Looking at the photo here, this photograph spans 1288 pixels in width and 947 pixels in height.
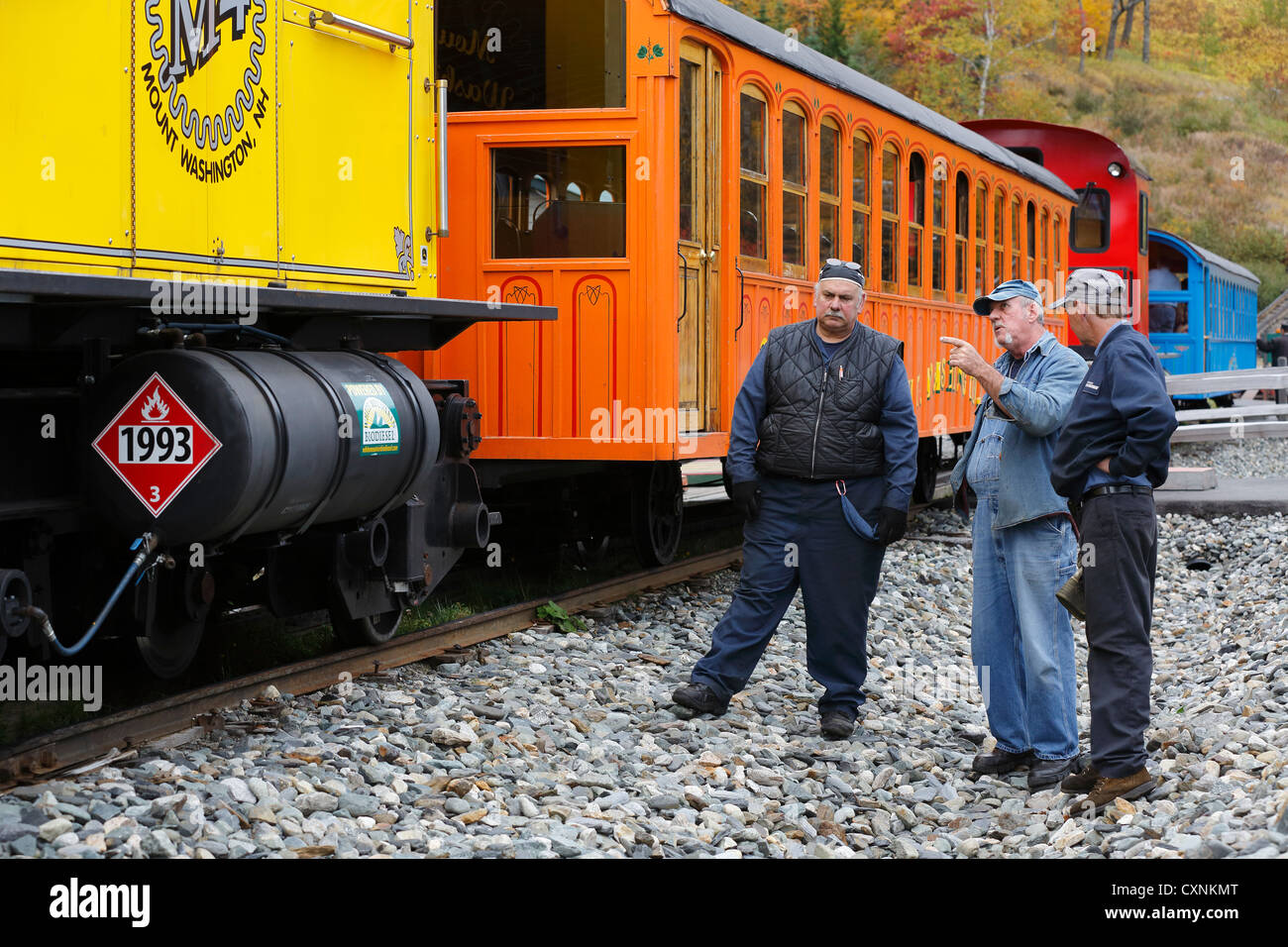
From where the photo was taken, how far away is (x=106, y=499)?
5.35 meters

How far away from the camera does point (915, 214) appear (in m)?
12.2

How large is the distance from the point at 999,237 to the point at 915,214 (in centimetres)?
291

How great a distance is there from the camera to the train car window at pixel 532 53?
8297mm

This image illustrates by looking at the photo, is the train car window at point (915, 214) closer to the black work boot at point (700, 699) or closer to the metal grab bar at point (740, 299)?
the metal grab bar at point (740, 299)

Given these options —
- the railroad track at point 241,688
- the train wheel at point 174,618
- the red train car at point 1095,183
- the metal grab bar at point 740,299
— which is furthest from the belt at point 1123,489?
the red train car at point 1095,183

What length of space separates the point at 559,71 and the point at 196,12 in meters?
3.10

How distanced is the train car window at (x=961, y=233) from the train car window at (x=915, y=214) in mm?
912

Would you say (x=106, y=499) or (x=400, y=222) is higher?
(x=400, y=222)

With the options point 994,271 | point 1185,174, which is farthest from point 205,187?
point 1185,174

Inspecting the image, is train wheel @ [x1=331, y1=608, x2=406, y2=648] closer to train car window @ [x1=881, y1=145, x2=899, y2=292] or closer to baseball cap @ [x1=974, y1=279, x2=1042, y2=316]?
baseball cap @ [x1=974, y1=279, x2=1042, y2=316]

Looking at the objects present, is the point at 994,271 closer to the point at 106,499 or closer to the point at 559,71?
the point at 559,71

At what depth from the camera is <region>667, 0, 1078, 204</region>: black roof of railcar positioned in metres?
8.47

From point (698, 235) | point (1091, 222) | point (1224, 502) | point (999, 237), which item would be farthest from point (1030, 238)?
point (698, 235)

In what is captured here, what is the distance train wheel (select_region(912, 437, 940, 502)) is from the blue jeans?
8.62 m
